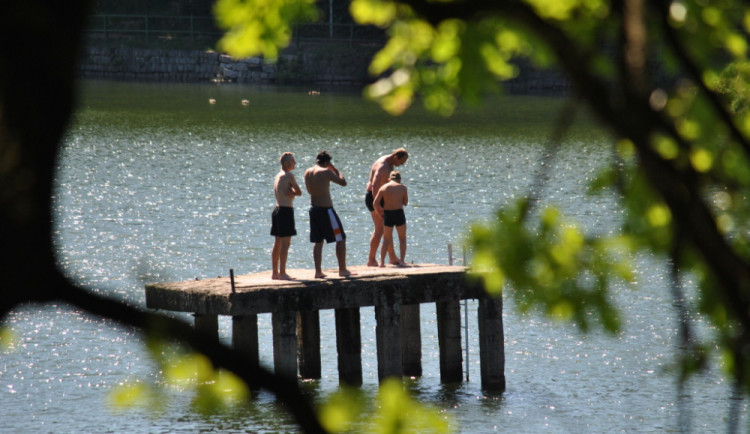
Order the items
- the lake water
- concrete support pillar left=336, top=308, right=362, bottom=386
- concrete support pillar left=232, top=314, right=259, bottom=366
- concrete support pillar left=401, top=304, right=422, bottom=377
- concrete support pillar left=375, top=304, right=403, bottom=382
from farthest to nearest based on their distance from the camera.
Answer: concrete support pillar left=401, top=304, right=422, bottom=377
concrete support pillar left=336, top=308, right=362, bottom=386
the lake water
concrete support pillar left=375, top=304, right=403, bottom=382
concrete support pillar left=232, top=314, right=259, bottom=366

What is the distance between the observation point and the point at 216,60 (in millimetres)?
70812

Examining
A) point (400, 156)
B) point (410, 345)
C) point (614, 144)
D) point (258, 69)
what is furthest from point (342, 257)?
point (258, 69)

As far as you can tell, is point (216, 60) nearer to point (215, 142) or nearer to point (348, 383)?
point (215, 142)

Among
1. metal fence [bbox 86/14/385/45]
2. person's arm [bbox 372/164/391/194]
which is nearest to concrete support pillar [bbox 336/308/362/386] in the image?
person's arm [bbox 372/164/391/194]

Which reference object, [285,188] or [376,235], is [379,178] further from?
[285,188]

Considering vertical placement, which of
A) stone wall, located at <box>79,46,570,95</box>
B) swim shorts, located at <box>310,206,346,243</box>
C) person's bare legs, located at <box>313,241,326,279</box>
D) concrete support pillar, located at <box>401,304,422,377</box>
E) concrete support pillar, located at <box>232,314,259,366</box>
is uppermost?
stone wall, located at <box>79,46,570,95</box>

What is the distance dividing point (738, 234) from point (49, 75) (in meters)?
2.01

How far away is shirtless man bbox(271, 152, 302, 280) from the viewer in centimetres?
1335

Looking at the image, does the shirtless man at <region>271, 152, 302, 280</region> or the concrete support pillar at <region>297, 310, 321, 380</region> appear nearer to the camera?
the shirtless man at <region>271, 152, 302, 280</region>

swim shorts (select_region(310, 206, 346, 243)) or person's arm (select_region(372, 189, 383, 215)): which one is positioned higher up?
person's arm (select_region(372, 189, 383, 215))

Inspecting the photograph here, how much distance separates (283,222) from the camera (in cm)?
1368

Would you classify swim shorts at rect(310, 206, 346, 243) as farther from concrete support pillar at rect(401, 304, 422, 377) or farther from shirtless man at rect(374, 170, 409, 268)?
concrete support pillar at rect(401, 304, 422, 377)

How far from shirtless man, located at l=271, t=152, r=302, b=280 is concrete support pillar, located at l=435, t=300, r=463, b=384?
209 cm

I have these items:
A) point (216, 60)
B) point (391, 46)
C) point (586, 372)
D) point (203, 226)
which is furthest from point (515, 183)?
point (216, 60)
